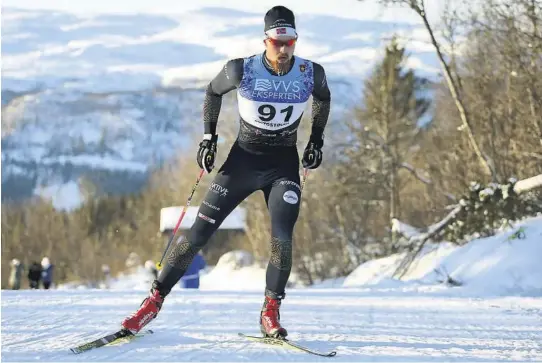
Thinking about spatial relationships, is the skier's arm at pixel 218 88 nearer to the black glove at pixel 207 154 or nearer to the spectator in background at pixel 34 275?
the black glove at pixel 207 154

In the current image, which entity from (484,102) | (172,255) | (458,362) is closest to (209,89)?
(172,255)

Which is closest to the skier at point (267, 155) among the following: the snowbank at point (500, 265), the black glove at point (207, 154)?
the black glove at point (207, 154)

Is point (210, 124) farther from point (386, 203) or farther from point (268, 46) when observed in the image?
point (386, 203)

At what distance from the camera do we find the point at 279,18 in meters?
4.40

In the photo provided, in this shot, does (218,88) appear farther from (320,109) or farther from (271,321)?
(271,321)

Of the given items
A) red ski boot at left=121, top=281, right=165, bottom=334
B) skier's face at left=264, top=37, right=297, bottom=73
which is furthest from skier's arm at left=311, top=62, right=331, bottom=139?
red ski boot at left=121, top=281, right=165, bottom=334

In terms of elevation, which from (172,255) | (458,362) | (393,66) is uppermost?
(393,66)

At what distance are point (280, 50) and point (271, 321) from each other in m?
1.56

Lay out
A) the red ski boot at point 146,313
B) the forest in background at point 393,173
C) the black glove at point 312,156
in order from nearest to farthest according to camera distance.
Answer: the red ski boot at point 146,313 < the black glove at point 312,156 < the forest in background at point 393,173

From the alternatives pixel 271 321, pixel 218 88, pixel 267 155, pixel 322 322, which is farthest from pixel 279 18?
pixel 322 322

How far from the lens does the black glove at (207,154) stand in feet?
14.6

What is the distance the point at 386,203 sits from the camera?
3319 centimetres

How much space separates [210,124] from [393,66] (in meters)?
29.0

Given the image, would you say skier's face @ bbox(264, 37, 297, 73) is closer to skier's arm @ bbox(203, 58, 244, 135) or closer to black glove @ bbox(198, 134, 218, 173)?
skier's arm @ bbox(203, 58, 244, 135)
